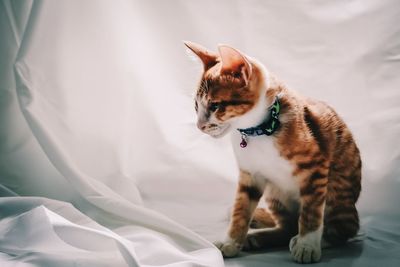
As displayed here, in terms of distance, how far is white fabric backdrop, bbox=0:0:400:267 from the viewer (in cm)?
128

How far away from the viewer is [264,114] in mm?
962

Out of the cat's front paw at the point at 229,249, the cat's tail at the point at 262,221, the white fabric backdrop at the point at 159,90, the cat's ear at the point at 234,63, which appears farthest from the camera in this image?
the white fabric backdrop at the point at 159,90

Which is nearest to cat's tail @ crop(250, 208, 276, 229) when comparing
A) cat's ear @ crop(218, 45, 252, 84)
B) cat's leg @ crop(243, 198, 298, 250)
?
cat's leg @ crop(243, 198, 298, 250)

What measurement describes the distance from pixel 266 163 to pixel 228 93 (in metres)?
0.16

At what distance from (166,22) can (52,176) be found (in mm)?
518

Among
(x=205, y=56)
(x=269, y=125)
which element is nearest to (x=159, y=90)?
(x=205, y=56)

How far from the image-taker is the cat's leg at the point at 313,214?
38.2 inches

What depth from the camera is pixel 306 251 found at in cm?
96

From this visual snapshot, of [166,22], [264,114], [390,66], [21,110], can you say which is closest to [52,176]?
[21,110]

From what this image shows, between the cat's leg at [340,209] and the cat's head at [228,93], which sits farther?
the cat's leg at [340,209]

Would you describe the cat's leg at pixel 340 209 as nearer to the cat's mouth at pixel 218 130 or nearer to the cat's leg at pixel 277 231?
the cat's leg at pixel 277 231

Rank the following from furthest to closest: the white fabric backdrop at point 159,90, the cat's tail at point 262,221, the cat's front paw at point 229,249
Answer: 1. the white fabric backdrop at point 159,90
2. the cat's tail at point 262,221
3. the cat's front paw at point 229,249

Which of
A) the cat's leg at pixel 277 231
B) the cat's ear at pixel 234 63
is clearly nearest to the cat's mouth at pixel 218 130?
the cat's ear at pixel 234 63

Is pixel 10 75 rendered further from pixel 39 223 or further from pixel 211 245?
pixel 211 245
